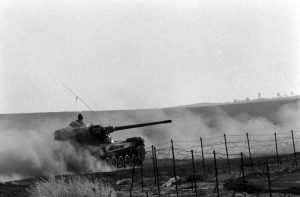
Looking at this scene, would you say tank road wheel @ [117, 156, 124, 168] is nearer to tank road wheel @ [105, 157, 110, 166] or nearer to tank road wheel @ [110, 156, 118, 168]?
tank road wheel @ [110, 156, 118, 168]

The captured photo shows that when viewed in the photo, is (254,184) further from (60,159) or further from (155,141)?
(155,141)

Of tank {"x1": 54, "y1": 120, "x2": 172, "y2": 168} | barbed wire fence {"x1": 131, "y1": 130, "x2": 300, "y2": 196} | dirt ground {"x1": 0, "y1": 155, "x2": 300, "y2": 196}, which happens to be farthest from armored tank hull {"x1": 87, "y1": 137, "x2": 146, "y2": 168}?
dirt ground {"x1": 0, "y1": 155, "x2": 300, "y2": 196}

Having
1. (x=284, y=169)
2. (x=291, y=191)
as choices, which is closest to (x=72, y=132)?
(x=284, y=169)

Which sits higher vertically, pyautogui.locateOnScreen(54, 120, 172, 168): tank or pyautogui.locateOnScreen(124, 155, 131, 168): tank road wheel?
pyautogui.locateOnScreen(54, 120, 172, 168): tank

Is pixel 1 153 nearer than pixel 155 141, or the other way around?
pixel 1 153

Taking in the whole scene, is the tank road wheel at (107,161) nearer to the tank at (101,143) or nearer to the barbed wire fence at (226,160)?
the tank at (101,143)

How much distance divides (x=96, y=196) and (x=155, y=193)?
441cm

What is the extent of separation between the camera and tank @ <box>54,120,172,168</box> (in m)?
38.1

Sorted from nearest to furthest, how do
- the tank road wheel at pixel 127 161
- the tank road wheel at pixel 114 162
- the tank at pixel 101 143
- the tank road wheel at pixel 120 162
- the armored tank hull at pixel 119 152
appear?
the armored tank hull at pixel 119 152 < the tank at pixel 101 143 < the tank road wheel at pixel 114 162 < the tank road wheel at pixel 120 162 < the tank road wheel at pixel 127 161

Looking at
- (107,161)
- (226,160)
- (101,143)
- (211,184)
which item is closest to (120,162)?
(107,161)

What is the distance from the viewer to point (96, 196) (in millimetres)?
19734

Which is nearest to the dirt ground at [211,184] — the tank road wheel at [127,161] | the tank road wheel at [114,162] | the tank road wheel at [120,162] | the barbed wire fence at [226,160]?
the barbed wire fence at [226,160]

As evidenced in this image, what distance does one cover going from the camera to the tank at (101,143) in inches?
1501

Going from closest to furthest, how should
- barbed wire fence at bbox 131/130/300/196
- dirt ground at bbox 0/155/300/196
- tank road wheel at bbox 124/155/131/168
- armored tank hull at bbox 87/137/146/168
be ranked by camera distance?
dirt ground at bbox 0/155/300/196 → barbed wire fence at bbox 131/130/300/196 → armored tank hull at bbox 87/137/146/168 → tank road wheel at bbox 124/155/131/168
